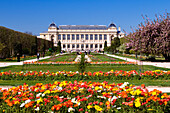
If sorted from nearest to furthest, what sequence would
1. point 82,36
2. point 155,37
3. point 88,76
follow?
point 88,76
point 155,37
point 82,36

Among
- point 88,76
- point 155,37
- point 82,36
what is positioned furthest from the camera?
point 82,36

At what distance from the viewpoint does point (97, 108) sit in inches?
179

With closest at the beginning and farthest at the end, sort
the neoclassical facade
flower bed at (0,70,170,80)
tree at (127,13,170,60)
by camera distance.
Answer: flower bed at (0,70,170,80) < tree at (127,13,170,60) < the neoclassical facade

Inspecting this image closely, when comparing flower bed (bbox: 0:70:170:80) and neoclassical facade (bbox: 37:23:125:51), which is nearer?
flower bed (bbox: 0:70:170:80)

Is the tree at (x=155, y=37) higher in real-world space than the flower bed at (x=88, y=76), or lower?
higher

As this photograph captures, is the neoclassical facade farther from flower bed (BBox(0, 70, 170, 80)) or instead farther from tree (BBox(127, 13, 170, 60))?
flower bed (BBox(0, 70, 170, 80))

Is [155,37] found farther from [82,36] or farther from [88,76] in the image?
[82,36]

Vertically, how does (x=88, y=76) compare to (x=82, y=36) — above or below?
below

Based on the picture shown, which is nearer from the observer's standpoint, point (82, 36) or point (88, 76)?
point (88, 76)

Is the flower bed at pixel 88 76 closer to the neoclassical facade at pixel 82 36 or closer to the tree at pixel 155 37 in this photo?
the tree at pixel 155 37

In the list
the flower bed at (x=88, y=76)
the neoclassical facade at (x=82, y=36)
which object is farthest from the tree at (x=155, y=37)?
the neoclassical facade at (x=82, y=36)

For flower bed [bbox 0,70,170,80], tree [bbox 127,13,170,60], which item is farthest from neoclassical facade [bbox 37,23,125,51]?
flower bed [bbox 0,70,170,80]

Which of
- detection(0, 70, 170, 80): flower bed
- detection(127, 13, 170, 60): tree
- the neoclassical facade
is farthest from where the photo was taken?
the neoclassical facade

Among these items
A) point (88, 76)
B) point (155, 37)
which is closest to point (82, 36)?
point (155, 37)
